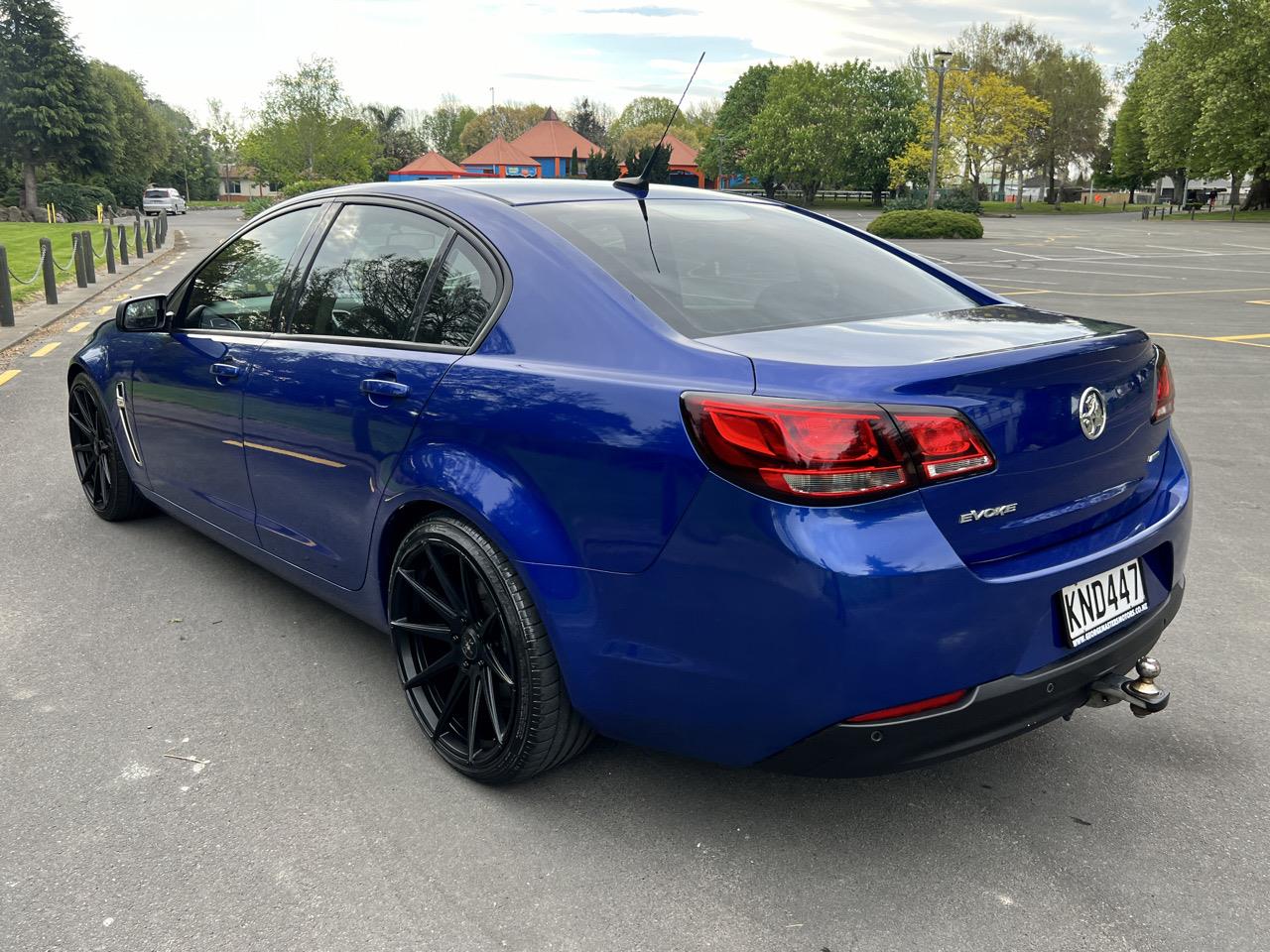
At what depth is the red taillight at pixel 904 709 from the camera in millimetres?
2150

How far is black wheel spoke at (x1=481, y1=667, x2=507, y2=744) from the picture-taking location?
274 centimetres

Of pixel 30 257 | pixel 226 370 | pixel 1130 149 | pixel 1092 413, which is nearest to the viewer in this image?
pixel 1092 413

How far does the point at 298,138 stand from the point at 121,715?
205 ft

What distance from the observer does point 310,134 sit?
60000 mm

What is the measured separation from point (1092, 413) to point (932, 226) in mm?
36315

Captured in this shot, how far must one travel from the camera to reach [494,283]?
112 inches

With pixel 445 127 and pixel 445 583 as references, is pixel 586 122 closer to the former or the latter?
pixel 445 127

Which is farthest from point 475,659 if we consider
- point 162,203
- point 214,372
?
point 162,203

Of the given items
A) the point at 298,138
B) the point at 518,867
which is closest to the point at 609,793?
the point at 518,867

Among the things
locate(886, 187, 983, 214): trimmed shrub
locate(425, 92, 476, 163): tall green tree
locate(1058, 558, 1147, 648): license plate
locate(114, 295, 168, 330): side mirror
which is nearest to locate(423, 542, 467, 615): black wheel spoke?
locate(1058, 558, 1147, 648): license plate

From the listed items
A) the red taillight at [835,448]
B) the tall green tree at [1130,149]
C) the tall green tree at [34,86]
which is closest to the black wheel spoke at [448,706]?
the red taillight at [835,448]

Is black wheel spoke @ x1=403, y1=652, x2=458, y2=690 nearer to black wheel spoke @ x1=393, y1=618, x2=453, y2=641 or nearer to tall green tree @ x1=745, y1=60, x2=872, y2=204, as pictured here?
black wheel spoke @ x1=393, y1=618, x2=453, y2=641

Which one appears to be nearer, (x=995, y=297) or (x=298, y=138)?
(x=995, y=297)

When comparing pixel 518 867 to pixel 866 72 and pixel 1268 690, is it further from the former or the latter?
pixel 866 72
